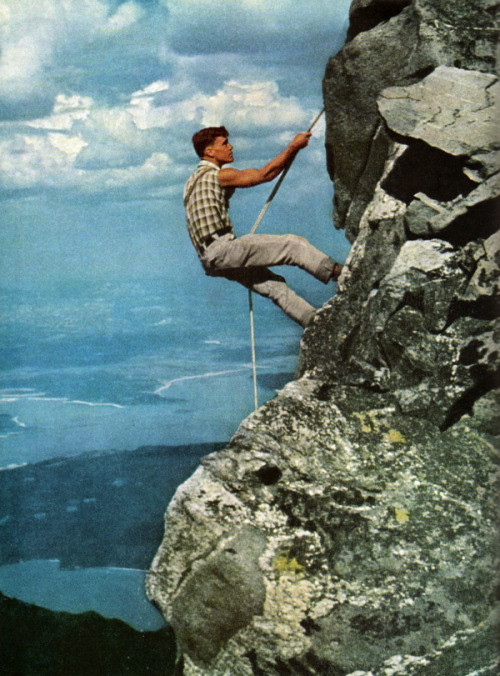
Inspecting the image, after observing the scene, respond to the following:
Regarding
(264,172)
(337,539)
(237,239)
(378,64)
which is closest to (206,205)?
(237,239)

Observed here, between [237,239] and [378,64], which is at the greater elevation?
[378,64]

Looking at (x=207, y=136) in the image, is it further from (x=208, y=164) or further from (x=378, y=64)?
(x=378, y=64)

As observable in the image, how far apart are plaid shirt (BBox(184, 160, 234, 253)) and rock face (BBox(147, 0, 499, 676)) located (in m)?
1.45

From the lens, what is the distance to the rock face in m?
4.95

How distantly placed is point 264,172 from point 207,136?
832mm

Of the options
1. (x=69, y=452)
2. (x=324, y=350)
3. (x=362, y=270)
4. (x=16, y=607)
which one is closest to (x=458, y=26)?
(x=362, y=270)

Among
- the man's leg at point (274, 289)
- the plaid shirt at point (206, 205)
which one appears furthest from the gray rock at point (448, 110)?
the man's leg at point (274, 289)

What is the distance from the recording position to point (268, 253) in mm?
6496

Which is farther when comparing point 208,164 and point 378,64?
point 208,164

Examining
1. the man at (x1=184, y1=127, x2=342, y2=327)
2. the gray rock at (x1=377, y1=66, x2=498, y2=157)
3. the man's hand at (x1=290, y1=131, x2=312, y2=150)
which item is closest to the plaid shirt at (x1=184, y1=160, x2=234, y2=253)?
the man at (x1=184, y1=127, x2=342, y2=327)

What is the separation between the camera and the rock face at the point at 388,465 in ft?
16.2

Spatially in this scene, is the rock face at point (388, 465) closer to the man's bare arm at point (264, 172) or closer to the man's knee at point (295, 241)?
the man's knee at point (295, 241)

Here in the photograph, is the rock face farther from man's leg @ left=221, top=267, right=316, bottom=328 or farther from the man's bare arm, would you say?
the man's bare arm

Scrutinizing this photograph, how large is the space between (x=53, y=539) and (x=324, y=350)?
19249 millimetres
